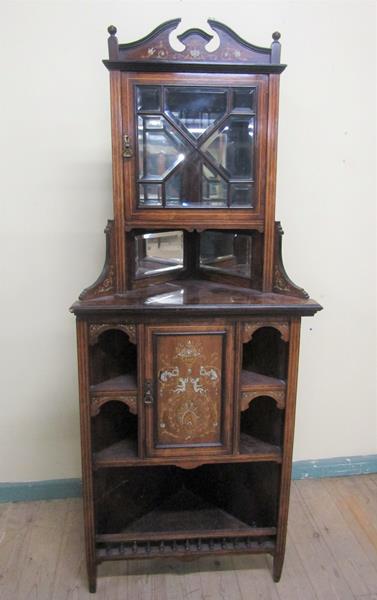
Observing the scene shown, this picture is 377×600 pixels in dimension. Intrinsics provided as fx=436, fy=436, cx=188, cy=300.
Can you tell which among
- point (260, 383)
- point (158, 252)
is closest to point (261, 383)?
point (260, 383)

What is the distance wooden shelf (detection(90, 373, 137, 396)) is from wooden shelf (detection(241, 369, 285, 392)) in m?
0.35

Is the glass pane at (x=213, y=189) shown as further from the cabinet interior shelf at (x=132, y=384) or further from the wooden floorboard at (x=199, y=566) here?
the wooden floorboard at (x=199, y=566)

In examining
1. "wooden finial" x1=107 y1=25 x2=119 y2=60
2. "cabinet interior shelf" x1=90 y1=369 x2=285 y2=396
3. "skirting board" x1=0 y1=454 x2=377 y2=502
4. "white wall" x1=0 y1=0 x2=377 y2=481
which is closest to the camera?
"wooden finial" x1=107 y1=25 x2=119 y2=60

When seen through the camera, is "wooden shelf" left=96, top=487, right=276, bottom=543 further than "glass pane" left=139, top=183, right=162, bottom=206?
Yes

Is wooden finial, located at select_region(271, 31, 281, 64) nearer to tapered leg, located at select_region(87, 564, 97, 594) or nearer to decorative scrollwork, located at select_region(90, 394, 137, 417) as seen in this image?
decorative scrollwork, located at select_region(90, 394, 137, 417)

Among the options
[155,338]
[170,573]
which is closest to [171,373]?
[155,338]

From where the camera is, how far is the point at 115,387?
1367mm

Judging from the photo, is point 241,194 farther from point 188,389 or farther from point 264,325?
point 188,389

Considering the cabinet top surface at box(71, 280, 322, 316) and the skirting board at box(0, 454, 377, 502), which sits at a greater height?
the cabinet top surface at box(71, 280, 322, 316)

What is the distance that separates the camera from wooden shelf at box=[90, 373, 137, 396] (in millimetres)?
1351

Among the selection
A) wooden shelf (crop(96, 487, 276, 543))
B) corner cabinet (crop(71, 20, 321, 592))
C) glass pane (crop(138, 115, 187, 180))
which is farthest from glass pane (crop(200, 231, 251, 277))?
wooden shelf (crop(96, 487, 276, 543))

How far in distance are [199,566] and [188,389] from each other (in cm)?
76

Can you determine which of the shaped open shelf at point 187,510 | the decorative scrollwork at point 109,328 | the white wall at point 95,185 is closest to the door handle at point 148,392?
the decorative scrollwork at point 109,328

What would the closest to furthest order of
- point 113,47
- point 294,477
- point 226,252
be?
point 113,47
point 226,252
point 294,477
